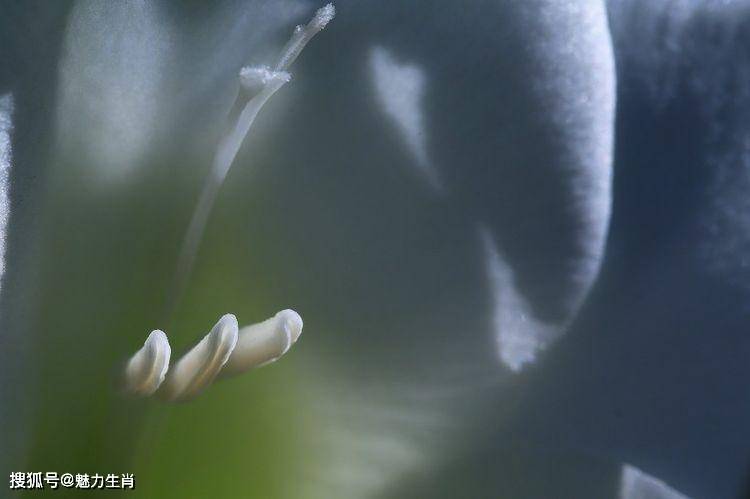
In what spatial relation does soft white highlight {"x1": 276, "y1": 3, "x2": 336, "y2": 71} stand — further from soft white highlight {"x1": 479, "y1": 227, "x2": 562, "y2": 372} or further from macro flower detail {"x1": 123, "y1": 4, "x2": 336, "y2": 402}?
soft white highlight {"x1": 479, "y1": 227, "x2": 562, "y2": 372}

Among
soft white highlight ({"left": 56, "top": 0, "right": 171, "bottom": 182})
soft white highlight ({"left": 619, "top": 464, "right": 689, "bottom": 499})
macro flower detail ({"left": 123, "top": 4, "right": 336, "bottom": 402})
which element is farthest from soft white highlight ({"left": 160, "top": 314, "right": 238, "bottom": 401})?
soft white highlight ({"left": 619, "top": 464, "right": 689, "bottom": 499})

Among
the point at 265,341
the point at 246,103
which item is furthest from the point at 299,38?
the point at 265,341

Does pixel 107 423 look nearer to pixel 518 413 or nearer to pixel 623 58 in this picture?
pixel 518 413

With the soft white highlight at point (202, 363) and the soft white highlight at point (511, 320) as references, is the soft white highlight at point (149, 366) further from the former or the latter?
the soft white highlight at point (511, 320)

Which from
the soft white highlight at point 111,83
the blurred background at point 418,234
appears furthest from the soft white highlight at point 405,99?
the soft white highlight at point 111,83

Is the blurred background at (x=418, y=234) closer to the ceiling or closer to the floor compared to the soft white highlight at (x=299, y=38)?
closer to the floor
